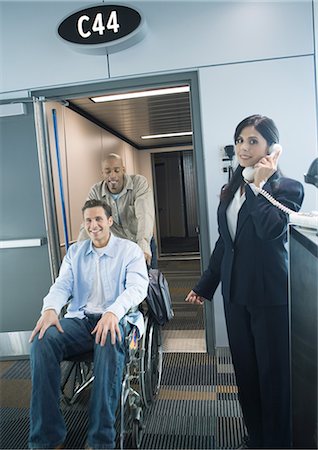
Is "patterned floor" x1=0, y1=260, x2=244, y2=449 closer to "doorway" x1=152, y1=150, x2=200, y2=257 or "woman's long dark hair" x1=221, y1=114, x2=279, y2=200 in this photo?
"woman's long dark hair" x1=221, y1=114, x2=279, y2=200

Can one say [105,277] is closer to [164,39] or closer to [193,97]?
[193,97]

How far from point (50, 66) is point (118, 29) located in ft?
2.10

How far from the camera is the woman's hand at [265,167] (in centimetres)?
154

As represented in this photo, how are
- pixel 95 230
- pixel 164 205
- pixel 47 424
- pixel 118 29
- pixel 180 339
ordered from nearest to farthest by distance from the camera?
pixel 47 424, pixel 95 230, pixel 118 29, pixel 180 339, pixel 164 205

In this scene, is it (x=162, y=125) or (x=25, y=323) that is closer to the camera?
(x=25, y=323)

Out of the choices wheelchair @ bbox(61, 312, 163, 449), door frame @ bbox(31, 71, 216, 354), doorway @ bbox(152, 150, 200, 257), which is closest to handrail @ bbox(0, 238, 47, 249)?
door frame @ bbox(31, 71, 216, 354)

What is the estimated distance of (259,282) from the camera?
58.7 inches

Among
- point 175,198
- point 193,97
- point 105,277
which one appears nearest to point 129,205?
point 105,277

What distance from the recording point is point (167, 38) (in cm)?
256

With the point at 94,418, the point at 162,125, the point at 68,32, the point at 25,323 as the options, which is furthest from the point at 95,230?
the point at 162,125

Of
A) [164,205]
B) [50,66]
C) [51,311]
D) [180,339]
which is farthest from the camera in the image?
[164,205]

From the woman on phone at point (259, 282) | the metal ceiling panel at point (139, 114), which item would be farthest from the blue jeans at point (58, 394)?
the metal ceiling panel at point (139, 114)

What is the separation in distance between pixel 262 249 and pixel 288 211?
20 cm

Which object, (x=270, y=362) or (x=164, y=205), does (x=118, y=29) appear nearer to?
(x=270, y=362)
